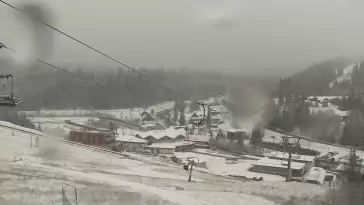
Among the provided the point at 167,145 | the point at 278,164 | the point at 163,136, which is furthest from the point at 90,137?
the point at 278,164

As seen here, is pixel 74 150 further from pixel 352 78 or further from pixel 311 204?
pixel 352 78

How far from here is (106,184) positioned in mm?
9281

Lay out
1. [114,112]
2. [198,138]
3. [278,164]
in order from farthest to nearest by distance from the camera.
A: [114,112]
[198,138]
[278,164]

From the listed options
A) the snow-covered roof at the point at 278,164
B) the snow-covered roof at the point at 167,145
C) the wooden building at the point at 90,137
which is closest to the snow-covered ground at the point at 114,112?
the snow-covered roof at the point at 167,145

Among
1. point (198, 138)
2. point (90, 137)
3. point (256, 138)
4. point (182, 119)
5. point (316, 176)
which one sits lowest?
point (316, 176)

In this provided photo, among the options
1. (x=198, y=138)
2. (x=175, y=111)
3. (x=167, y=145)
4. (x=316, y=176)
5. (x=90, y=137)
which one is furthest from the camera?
(x=175, y=111)

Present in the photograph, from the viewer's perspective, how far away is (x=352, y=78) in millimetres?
38969

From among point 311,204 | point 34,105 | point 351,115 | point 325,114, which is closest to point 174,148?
point 34,105

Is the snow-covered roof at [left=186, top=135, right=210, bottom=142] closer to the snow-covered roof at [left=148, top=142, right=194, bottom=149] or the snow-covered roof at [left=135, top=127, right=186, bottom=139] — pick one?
the snow-covered roof at [left=148, top=142, right=194, bottom=149]

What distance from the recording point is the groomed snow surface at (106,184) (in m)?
8.05

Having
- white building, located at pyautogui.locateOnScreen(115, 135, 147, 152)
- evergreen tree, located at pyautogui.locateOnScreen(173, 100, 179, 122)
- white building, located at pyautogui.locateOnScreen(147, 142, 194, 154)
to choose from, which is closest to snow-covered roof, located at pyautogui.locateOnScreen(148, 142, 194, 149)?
white building, located at pyautogui.locateOnScreen(147, 142, 194, 154)

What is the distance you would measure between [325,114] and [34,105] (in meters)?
19.0

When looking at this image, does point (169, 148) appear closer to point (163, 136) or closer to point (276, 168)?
point (163, 136)

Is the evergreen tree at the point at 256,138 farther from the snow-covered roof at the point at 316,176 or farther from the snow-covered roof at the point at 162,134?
the snow-covered roof at the point at 162,134
